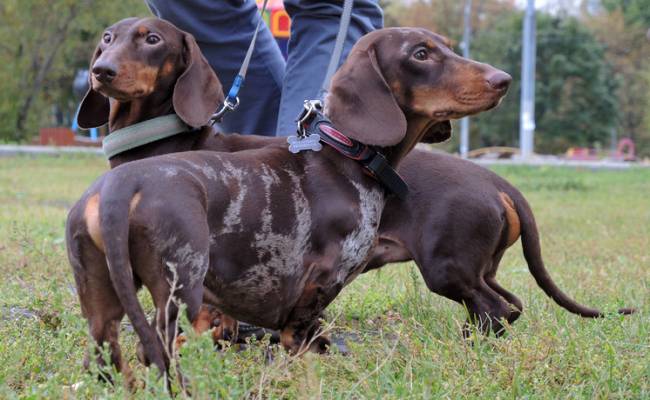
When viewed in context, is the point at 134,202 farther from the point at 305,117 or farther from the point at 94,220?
the point at 305,117

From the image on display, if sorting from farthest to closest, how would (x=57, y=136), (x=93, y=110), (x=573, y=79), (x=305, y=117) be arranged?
(x=573, y=79) → (x=57, y=136) → (x=93, y=110) → (x=305, y=117)

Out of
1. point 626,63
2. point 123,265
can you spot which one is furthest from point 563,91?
point 123,265

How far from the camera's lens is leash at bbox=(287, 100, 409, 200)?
3.07m

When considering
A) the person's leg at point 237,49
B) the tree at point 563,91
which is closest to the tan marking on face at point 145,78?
the person's leg at point 237,49

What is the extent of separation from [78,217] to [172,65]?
1286mm

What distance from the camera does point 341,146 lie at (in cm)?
306

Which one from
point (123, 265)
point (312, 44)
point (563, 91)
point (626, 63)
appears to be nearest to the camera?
point (123, 265)

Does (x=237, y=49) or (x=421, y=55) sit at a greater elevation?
(x=421, y=55)

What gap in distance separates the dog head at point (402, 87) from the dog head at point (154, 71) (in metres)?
0.61

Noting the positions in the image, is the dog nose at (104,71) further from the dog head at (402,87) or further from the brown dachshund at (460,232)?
the brown dachshund at (460,232)

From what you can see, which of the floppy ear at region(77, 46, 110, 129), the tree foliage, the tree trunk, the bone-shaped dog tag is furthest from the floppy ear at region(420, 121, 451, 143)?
the tree foliage

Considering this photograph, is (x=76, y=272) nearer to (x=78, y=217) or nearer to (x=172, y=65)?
(x=78, y=217)

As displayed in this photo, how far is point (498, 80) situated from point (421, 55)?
30 centimetres

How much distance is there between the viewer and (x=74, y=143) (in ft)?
104
